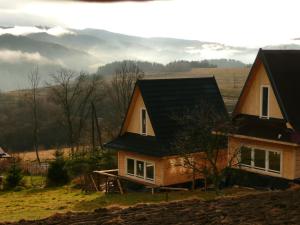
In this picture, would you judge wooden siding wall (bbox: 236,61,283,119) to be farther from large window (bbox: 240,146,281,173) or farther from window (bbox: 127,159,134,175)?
window (bbox: 127,159,134,175)

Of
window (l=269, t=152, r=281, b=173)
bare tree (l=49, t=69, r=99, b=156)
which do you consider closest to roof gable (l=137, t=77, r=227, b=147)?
window (l=269, t=152, r=281, b=173)

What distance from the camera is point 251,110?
2605 cm

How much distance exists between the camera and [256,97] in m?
25.7

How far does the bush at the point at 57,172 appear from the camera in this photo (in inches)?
1421

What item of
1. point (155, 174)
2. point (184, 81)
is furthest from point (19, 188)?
point (184, 81)

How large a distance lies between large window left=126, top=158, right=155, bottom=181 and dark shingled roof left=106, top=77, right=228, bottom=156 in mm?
1067

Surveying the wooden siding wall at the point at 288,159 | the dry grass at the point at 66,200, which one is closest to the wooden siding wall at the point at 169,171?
the dry grass at the point at 66,200

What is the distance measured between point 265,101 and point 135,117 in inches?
344

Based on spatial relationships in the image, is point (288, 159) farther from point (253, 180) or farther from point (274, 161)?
point (253, 180)

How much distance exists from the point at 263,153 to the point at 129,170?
30.0ft

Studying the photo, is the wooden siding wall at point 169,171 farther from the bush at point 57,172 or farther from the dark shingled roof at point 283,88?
the bush at point 57,172

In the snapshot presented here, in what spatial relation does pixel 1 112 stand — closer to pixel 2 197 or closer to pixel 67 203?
pixel 2 197

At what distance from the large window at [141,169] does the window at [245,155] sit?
542 centimetres

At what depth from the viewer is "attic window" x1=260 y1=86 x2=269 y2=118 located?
25.3m
